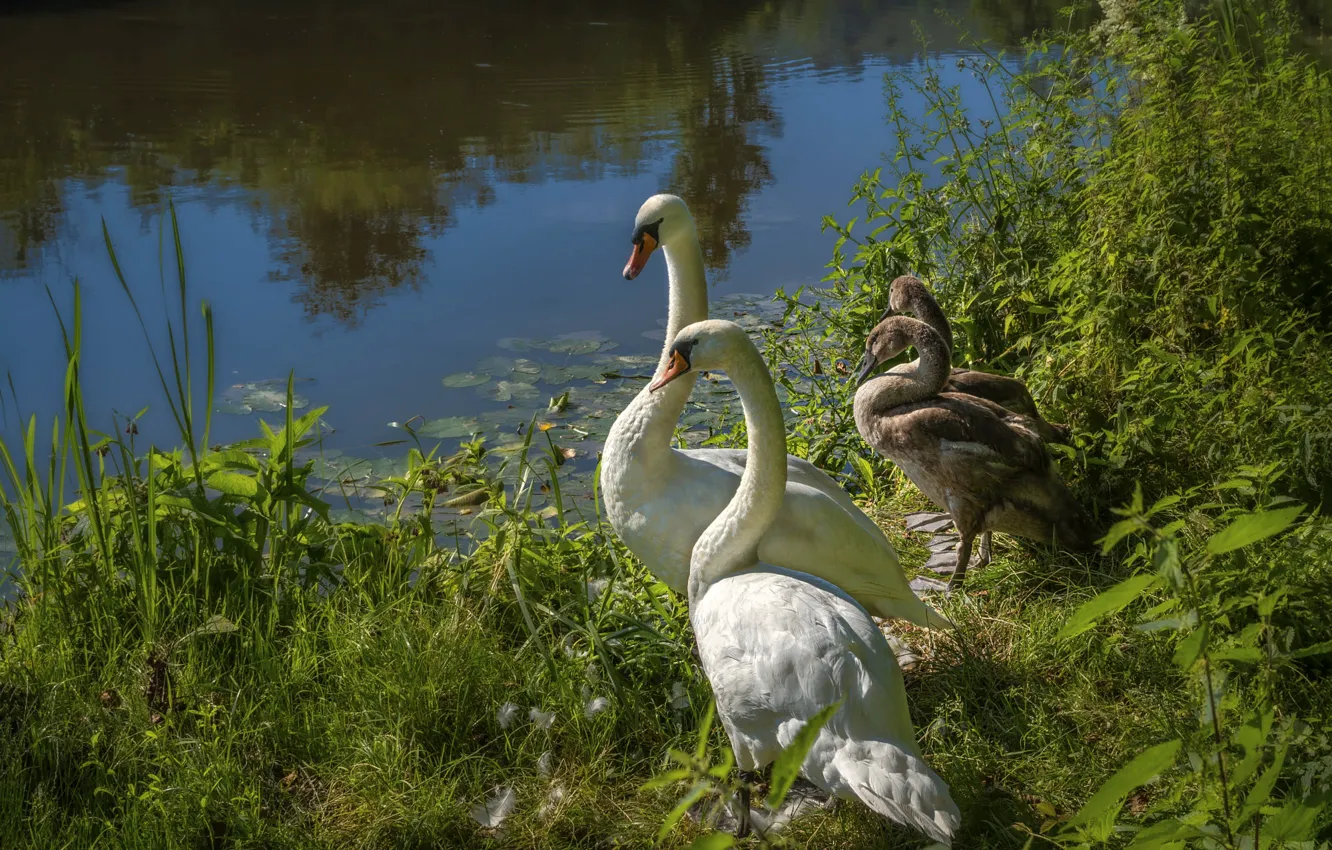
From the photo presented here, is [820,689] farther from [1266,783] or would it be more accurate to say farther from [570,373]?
[570,373]

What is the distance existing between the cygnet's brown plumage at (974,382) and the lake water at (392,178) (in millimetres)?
2386

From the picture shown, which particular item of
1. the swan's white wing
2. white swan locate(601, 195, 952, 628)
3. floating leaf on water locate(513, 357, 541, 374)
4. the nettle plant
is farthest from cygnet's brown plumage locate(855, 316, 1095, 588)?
floating leaf on water locate(513, 357, 541, 374)

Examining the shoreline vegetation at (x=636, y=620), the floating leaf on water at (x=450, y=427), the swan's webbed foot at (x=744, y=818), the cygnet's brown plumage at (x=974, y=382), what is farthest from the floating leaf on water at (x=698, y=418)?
the swan's webbed foot at (x=744, y=818)

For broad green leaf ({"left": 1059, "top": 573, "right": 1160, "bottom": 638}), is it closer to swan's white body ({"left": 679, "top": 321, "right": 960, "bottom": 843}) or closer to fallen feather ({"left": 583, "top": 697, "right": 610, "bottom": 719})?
swan's white body ({"left": 679, "top": 321, "right": 960, "bottom": 843})

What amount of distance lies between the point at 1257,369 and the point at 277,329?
18.7ft

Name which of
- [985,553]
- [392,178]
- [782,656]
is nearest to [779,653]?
[782,656]

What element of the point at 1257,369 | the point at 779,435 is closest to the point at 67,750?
the point at 779,435

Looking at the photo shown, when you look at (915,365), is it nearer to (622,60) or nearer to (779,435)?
(779,435)

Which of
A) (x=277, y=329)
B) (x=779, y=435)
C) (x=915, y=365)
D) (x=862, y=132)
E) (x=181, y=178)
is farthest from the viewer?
(x=862, y=132)

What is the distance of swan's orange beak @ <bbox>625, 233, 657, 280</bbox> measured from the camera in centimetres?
413

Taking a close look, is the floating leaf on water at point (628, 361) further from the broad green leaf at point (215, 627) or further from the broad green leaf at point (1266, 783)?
the broad green leaf at point (1266, 783)

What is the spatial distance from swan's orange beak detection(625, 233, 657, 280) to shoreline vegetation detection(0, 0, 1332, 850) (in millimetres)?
959

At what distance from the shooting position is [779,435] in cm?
322

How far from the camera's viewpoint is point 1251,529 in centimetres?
155
